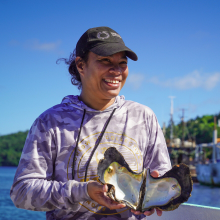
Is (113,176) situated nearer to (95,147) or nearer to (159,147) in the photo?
(95,147)

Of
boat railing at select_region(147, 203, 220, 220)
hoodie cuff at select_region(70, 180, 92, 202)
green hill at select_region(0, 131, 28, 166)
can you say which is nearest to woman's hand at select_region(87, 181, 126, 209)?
hoodie cuff at select_region(70, 180, 92, 202)

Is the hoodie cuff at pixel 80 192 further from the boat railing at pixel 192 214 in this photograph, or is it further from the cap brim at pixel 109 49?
the boat railing at pixel 192 214

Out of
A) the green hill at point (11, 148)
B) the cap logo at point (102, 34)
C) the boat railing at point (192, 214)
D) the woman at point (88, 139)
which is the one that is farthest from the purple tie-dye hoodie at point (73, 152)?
the green hill at point (11, 148)

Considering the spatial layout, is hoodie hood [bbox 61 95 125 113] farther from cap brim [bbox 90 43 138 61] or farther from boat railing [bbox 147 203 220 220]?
boat railing [bbox 147 203 220 220]

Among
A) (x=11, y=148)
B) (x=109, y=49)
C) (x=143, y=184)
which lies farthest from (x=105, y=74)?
(x=11, y=148)

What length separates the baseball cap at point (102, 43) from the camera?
229cm

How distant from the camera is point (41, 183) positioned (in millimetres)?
2064

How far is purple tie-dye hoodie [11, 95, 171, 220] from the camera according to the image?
80.6 inches

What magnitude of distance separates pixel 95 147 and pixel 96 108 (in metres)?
0.37

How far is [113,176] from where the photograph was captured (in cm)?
208

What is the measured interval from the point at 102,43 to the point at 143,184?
107 centimetres

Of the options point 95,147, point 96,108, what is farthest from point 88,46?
point 95,147

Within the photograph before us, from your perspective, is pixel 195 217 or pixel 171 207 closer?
pixel 171 207

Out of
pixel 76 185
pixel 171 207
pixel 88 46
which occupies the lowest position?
→ pixel 171 207
